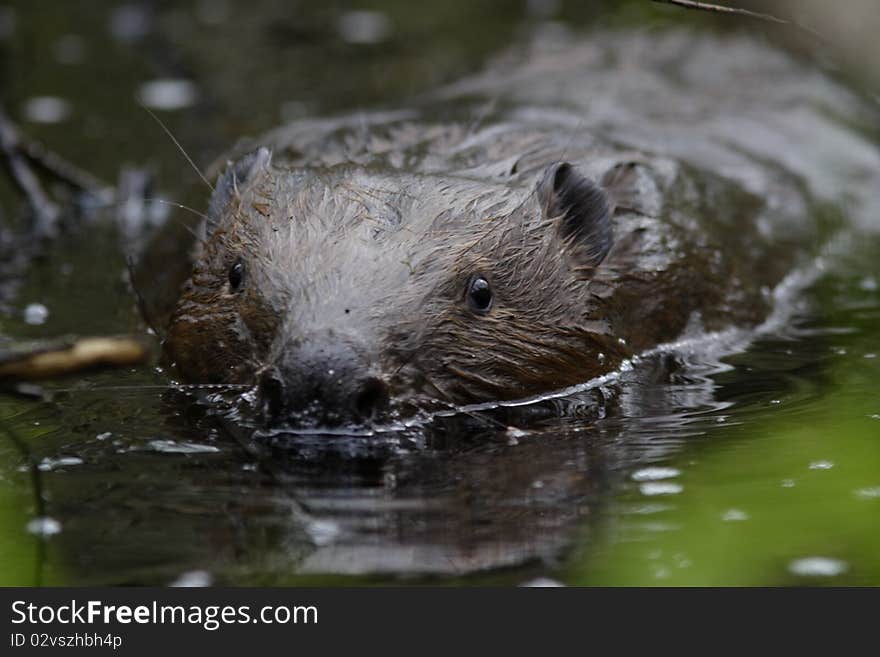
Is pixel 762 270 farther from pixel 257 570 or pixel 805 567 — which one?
pixel 257 570

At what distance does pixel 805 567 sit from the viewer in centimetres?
390

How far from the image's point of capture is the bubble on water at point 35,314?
6.71m

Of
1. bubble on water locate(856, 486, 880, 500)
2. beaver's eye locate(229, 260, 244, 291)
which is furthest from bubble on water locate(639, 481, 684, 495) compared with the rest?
beaver's eye locate(229, 260, 244, 291)

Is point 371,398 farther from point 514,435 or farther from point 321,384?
point 514,435

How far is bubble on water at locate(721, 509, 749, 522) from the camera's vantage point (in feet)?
13.4

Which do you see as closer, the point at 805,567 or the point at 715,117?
the point at 805,567

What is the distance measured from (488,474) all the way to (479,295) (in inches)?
29.5

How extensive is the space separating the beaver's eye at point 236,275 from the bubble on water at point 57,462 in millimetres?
843

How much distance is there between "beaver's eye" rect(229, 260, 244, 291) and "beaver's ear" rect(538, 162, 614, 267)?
1152mm

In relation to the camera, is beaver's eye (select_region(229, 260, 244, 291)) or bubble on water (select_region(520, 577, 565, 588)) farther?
beaver's eye (select_region(229, 260, 244, 291))

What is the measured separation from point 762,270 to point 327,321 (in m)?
2.86

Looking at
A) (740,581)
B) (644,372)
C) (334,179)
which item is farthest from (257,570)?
(644,372)

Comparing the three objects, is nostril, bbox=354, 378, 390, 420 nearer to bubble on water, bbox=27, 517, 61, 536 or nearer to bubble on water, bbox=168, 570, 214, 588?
bubble on water, bbox=168, 570, 214, 588

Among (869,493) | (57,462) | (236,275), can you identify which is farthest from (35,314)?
(869,493)
